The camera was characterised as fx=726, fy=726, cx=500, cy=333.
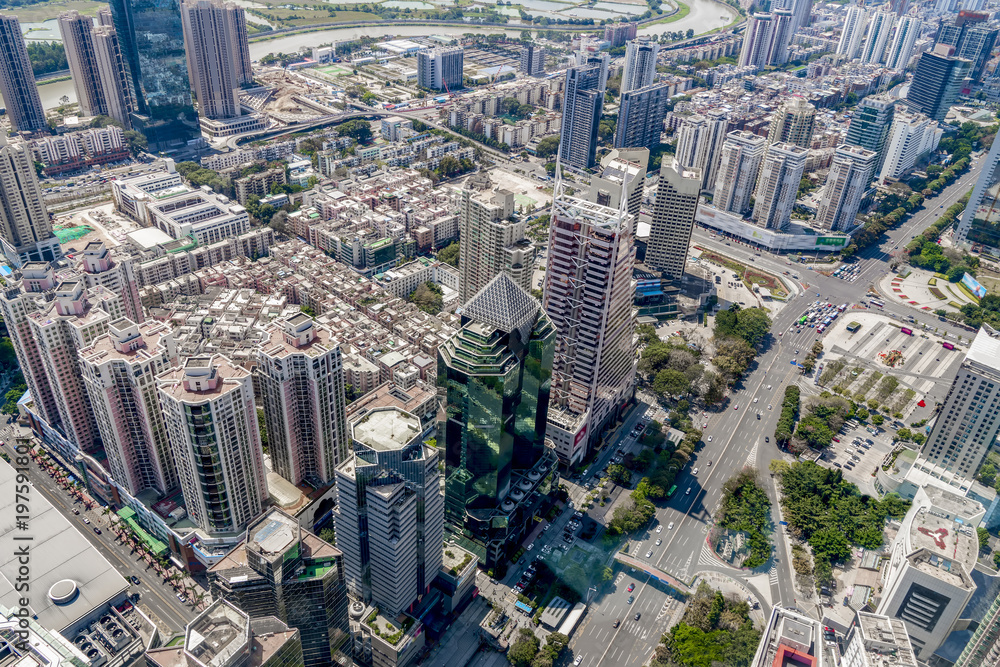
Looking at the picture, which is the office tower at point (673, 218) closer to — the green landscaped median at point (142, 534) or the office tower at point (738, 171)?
the office tower at point (738, 171)

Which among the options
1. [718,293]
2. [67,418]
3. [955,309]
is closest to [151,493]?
[67,418]

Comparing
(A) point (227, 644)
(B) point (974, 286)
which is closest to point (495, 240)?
(A) point (227, 644)

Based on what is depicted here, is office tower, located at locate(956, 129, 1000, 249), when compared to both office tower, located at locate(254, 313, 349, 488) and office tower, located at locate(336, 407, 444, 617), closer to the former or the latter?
office tower, located at locate(336, 407, 444, 617)

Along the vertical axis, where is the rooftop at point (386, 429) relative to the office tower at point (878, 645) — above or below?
above

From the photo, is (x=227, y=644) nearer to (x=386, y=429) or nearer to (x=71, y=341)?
(x=386, y=429)

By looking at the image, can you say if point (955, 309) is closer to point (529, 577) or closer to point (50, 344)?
point (529, 577)

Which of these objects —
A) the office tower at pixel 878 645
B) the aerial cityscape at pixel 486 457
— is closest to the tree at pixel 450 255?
the aerial cityscape at pixel 486 457
